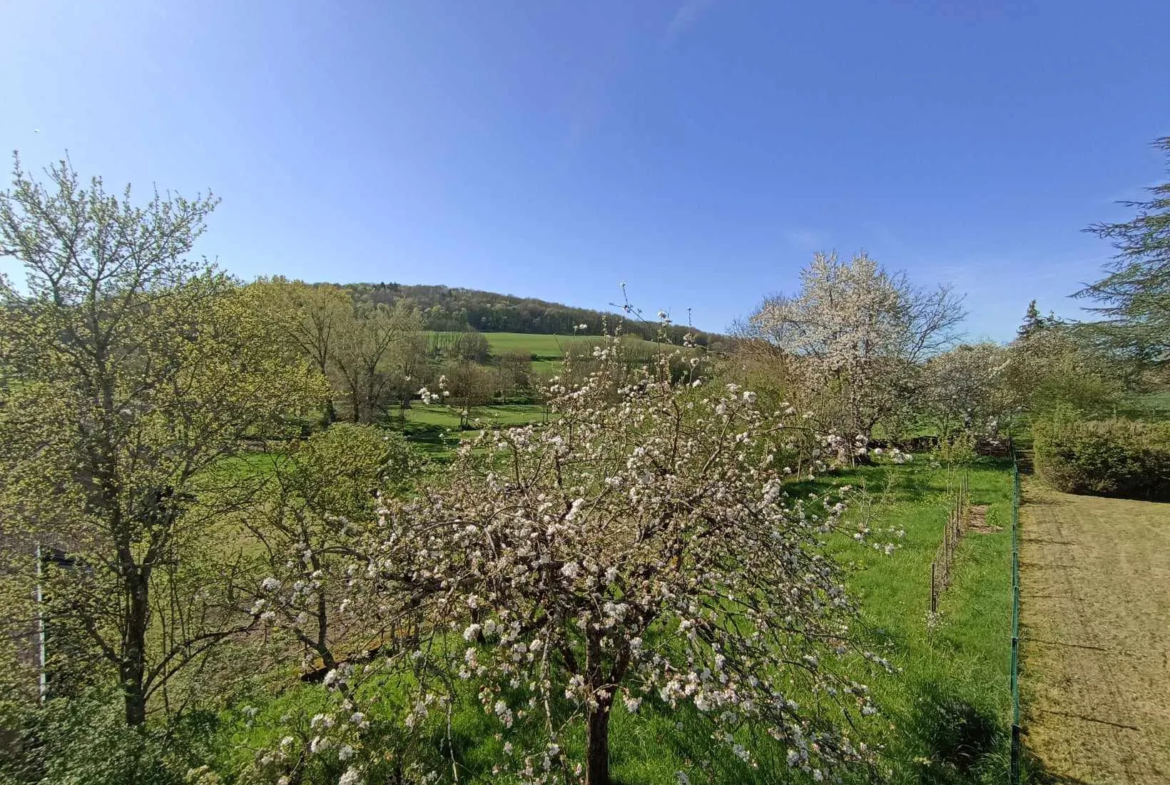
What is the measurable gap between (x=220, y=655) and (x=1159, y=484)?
89.8 feet

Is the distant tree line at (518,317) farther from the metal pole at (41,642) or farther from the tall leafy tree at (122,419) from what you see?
the metal pole at (41,642)

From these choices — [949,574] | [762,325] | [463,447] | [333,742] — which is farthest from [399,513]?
[762,325]

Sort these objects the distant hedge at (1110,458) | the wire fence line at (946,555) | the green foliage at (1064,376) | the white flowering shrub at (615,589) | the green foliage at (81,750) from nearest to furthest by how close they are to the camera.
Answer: the white flowering shrub at (615,589), the green foliage at (81,750), the wire fence line at (946,555), the distant hedge at (1110,458), the green foliage at (1064,376)

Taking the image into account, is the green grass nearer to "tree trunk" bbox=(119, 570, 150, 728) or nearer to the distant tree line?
the distant tree line

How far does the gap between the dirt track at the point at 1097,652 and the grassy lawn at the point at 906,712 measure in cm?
43

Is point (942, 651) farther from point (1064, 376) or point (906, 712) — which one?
point (1064, 376)

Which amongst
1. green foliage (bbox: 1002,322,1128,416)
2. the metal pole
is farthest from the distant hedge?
the metal pole

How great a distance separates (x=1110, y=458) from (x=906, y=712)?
60.2ft

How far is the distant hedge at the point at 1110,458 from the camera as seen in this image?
54.9 feet

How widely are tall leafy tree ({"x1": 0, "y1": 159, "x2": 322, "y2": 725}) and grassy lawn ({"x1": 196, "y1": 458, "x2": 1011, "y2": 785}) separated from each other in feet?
10.0

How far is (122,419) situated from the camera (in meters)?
8.45

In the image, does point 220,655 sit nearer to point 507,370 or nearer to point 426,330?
point 507,370

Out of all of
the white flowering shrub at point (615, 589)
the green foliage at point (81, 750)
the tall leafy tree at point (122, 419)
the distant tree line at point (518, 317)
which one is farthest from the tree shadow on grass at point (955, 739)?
the tall leafy tree at point (122, 419)

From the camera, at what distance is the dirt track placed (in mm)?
5289
